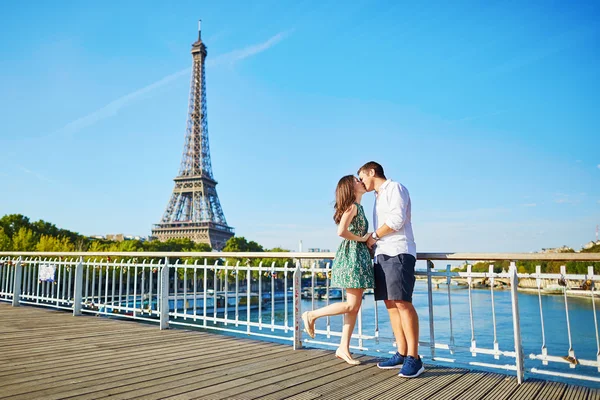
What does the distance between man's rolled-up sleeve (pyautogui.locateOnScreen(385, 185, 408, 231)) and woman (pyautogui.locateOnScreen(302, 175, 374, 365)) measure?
31 cm

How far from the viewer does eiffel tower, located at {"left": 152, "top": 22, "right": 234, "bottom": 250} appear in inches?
2322

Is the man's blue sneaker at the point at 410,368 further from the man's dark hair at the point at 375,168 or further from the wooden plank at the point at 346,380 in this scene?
the man's dark hair at the point at 375,168

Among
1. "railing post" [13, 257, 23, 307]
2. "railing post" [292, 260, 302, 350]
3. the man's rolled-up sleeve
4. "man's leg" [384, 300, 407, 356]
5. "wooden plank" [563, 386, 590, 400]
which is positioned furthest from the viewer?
"railing post" [13, 257, 23, 307]

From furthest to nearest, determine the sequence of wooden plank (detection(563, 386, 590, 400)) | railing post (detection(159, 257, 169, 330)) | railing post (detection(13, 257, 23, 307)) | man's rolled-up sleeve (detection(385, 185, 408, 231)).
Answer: railing post (detection(13, 257, 23, 307)) → railing post (detection(159, 257, 169, 330)) → man's rolled-up sleeve (detection(385, 185, 408, 231)) → wooden plank (detection(563, 386, 590, 400))

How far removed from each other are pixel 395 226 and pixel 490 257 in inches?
32.4

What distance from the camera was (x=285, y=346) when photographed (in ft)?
15.4

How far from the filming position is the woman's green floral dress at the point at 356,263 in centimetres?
359

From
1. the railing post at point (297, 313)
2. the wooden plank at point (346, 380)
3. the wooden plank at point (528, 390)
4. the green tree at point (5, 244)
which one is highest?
the green tree at point (5, 244)

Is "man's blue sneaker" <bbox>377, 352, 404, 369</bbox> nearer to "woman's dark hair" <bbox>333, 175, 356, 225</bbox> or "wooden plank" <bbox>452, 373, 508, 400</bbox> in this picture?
"wooden plank" <bbox>452, 373, 508, 400</bbox>

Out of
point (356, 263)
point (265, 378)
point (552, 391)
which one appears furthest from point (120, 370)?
point (552, 391)

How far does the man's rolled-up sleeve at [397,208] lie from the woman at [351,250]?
1.03 feet

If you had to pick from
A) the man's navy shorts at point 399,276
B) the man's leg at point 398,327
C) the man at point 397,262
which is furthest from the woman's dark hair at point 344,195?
the man's leg at point 398,327

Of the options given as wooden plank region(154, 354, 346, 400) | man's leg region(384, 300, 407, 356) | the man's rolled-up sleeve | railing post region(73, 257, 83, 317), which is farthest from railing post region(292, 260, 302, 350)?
railing post region(73, 257, 83, 317)

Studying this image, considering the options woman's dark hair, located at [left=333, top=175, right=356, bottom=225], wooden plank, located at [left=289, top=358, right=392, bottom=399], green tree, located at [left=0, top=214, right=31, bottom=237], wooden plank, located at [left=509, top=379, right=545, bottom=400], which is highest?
green tree, located at [left=0, top=214, right=31, bottom=237]
